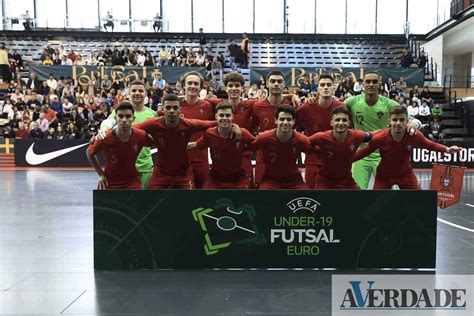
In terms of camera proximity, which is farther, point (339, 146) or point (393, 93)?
point (393, 93)

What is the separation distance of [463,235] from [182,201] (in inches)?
169

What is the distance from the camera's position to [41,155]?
17406 millimetres

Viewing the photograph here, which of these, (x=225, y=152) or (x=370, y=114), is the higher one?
(x=370, y=114)

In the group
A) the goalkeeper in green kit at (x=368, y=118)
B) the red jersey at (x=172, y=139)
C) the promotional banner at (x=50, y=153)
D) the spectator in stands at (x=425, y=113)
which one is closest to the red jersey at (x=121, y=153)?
the red jersey at (x=172, y=139)

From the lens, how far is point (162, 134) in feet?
18.5

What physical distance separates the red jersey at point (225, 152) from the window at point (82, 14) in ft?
92.8

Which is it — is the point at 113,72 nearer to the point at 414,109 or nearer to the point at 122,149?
the point at 414,109

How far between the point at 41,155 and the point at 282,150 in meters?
14.0

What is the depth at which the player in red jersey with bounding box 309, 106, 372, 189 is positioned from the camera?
5.60 meters

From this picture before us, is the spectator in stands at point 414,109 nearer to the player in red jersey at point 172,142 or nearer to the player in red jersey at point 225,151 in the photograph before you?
the player in red jersey at point 225,151

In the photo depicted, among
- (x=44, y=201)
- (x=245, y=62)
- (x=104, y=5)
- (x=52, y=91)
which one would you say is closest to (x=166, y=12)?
(x=104, y=5)

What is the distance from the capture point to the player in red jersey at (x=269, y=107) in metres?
6.15

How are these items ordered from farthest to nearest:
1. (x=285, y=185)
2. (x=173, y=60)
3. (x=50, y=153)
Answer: (x=173, y=60) → (x=50, y=153) → (x=285, y=185)

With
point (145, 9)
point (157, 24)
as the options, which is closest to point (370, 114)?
point (157, 24)
